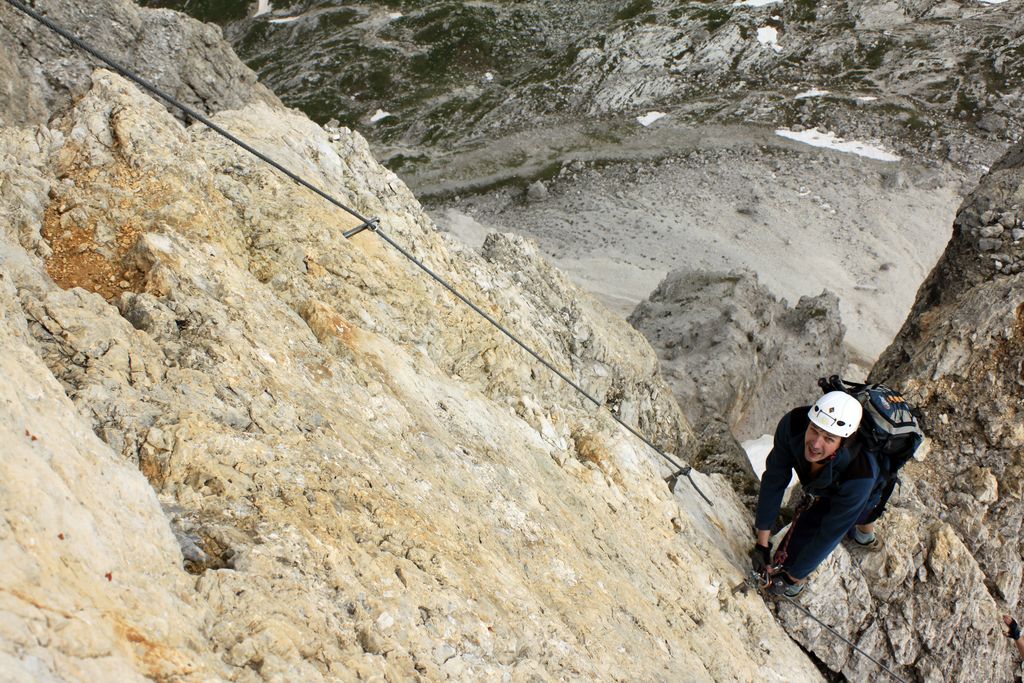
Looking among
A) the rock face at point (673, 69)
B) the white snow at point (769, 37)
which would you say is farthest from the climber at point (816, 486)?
the white snow at point (769, 37)

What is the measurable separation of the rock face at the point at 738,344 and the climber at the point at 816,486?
11.3 metres

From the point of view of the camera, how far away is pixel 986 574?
39.8ft

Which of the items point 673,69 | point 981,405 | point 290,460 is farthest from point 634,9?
point 290,460

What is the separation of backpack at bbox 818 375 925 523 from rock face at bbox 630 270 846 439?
11.9 m

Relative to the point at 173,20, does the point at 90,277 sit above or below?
below

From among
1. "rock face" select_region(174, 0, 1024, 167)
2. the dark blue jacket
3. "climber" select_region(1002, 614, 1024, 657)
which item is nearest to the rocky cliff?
"climber" select_region(1002, 614, 1024, 657)

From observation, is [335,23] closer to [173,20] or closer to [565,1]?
[565,1]

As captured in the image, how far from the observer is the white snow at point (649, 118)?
5709 cm

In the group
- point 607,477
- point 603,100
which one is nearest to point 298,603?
point 607,477

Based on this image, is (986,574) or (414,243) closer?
(414,243)

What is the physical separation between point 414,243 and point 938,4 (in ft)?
228

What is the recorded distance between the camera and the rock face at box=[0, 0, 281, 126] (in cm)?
1518

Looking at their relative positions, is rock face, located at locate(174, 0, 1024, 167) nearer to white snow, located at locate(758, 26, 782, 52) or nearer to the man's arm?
white snow, located at locate(758, 26, 782, 52)

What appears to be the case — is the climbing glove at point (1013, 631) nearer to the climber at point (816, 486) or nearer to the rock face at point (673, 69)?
the climber at point (816, 486)
